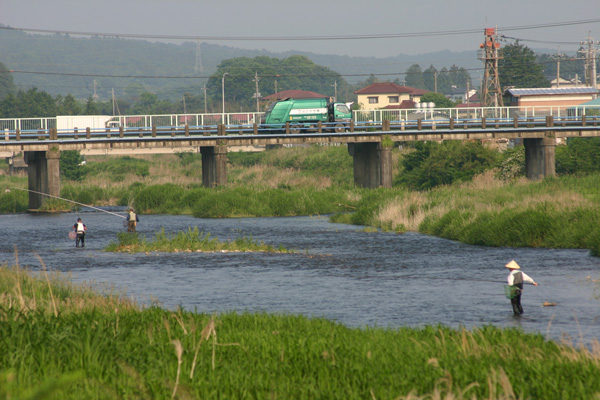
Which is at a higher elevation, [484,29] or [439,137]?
[484,29]

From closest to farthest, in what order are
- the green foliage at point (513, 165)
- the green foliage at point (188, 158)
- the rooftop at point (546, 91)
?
the green foliage at point (513, 165), the rooftop at point (546, 91), the green foliage at point (188, 158)

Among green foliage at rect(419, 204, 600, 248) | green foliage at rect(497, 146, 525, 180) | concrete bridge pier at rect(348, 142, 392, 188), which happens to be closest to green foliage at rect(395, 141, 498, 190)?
green foliage at rect(497, 146, 525, 180)

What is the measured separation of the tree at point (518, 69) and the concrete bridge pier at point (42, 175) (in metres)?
93.5

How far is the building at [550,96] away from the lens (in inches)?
3617

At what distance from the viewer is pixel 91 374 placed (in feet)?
31.5

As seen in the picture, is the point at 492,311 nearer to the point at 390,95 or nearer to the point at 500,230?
the point at 500,230

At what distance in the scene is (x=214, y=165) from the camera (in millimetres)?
58531

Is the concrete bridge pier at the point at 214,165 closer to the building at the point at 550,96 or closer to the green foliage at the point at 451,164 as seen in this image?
the green foliage at the point at 451,164

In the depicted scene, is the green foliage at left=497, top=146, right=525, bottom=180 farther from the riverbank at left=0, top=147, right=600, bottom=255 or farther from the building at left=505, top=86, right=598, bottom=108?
→ the building at left=505, top=86, right=598, bottom=108

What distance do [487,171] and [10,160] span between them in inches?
2389

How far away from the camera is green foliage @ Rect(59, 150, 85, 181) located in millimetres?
84750

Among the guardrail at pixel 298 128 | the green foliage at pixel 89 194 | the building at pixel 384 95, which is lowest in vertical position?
the green foliage at pixel 89 194

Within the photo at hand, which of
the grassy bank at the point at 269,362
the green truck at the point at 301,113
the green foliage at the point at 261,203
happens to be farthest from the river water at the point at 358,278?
the green truck at the point at 301,113

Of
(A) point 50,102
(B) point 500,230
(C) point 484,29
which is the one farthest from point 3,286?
(A) point 50,102
